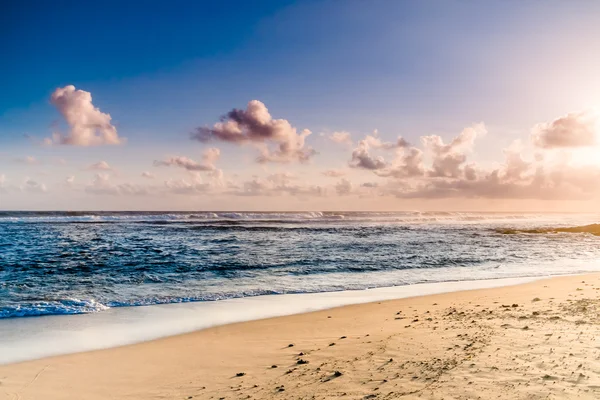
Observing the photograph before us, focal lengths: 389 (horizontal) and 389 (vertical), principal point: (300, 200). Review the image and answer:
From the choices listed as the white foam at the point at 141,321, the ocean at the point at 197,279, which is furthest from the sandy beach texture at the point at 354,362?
the ocean at the point at 197,279

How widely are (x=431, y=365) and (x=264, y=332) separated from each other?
3903 mm

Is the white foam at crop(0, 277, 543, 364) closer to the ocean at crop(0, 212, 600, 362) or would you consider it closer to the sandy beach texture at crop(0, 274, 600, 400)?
the ocean at crop(0, 212, 600, 362)

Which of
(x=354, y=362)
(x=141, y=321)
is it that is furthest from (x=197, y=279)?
(x=354, y=362)

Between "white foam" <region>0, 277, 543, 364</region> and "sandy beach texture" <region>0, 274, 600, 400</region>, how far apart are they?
597 millimetres

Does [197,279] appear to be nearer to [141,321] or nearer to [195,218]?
[141,321]

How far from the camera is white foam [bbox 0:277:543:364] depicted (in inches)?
315

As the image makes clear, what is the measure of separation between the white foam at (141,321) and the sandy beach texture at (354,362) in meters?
0.60

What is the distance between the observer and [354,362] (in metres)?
6.21

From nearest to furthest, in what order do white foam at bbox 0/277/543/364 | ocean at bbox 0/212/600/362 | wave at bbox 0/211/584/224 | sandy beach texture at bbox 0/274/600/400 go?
sandy beach texture at bbox 0/274/600/400 → white foam at bbox 0/277/543/364 → ocean at bbox 0/212/600/362 → wave at bbox 0/211/584/224

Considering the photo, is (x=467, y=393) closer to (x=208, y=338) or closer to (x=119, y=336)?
(x=208, y=338)

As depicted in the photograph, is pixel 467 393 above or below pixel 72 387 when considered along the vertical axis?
above

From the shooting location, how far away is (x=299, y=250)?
80.6 feet

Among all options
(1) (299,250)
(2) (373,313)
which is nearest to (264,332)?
(2) (373,313)

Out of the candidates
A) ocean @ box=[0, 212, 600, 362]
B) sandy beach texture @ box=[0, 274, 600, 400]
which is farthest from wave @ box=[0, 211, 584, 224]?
sandy beach texture @ box=[0, 274, 600, 400]
